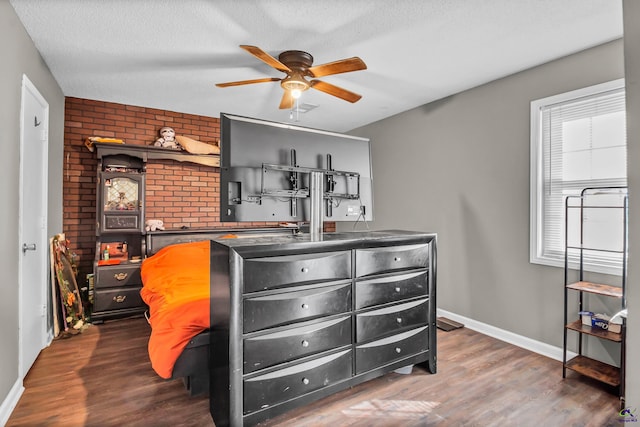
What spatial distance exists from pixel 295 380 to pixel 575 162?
9.22 ft

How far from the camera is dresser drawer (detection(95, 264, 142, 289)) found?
11.9ft

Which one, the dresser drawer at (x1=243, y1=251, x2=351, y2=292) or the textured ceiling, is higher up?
the textured ceiling

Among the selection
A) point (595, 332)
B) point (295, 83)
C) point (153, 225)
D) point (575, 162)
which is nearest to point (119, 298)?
point (153, 225)

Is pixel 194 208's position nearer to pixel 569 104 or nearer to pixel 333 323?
pixel 333 323

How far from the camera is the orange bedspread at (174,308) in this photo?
200 cm

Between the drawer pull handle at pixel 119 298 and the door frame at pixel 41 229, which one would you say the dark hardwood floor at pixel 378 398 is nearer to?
the door frame at pixel 41 229

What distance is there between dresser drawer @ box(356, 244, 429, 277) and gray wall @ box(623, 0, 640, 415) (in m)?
1.13

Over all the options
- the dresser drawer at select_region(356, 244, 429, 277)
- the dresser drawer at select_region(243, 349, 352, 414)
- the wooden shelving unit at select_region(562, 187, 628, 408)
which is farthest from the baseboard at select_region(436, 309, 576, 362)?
the dresser drawer at select_region(243, 349, 352, 414)

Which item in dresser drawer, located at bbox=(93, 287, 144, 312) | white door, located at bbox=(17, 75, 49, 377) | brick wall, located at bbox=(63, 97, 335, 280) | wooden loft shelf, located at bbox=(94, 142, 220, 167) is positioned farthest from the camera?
brick wall, located at bbox=(63, 97, 335, 280)

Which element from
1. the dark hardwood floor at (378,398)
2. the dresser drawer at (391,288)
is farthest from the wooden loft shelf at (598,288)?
the dresser drawer at (391,288)

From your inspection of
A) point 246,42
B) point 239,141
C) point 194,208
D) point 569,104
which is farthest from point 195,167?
point 569,104

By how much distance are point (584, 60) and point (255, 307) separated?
3.14 meters

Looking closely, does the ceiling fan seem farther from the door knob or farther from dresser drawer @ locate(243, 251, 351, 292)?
the door knob

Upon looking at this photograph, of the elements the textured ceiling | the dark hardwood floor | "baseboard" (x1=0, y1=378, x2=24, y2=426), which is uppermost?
the textured ceiling
